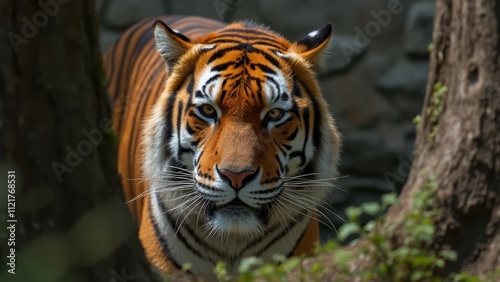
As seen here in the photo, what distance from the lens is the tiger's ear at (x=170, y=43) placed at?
3.82 meters

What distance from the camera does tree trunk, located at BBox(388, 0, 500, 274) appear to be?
328 centimetres

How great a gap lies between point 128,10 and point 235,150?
3032 millimetres

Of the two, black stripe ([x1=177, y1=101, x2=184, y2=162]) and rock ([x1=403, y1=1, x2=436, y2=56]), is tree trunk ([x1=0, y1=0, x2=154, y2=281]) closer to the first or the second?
black stripe ([x1=177, y1=101, x2=184, y2=162])

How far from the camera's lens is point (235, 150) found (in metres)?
3.48

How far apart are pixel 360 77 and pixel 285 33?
568 mm

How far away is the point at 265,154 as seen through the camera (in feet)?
11.7

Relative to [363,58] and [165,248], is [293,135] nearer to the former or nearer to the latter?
[165,248]

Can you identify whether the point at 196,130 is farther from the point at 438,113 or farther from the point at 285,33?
the point at 285,33

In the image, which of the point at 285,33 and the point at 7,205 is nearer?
the point at 7,205

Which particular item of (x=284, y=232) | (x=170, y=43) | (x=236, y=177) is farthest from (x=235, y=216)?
(x=170, y=43)

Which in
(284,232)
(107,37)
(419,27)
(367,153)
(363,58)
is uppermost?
(107,37)

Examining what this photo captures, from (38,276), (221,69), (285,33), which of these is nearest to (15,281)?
(38,276)

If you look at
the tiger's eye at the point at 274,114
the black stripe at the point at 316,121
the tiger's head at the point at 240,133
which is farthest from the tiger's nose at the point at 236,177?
the black stripe at the point at 316,121

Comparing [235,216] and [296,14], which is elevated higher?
[296,14]
